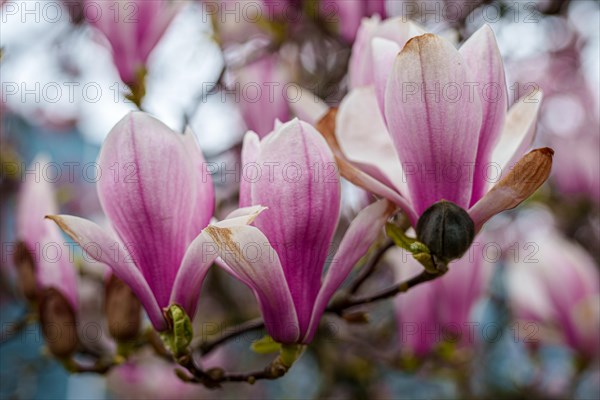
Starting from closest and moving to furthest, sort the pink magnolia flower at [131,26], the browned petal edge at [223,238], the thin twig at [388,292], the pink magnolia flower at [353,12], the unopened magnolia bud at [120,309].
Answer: the browned petal edge at [223,238], the thin twig at [388,292], the unopened magnolia bud at [120,309], the pink magnolia flower at [131,26], the pink magnolia flower at [353,12]

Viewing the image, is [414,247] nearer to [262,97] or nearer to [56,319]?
[56,319]

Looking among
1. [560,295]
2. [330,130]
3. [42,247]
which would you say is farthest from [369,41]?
[560,295]

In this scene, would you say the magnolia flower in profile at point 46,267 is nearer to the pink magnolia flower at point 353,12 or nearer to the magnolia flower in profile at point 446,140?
the magnolia flower in profile at point 446,140

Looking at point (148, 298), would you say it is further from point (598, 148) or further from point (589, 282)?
point (598, 148)

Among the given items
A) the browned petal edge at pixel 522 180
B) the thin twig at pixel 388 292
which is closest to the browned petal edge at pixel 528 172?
the browned petal edge at pixel 522 180

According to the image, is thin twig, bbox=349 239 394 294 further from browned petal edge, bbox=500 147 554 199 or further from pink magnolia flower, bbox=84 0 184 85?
pink magnolia flower, bbox=84 0 184 85

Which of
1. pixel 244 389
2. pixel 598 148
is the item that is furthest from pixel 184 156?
pixel 244 389
